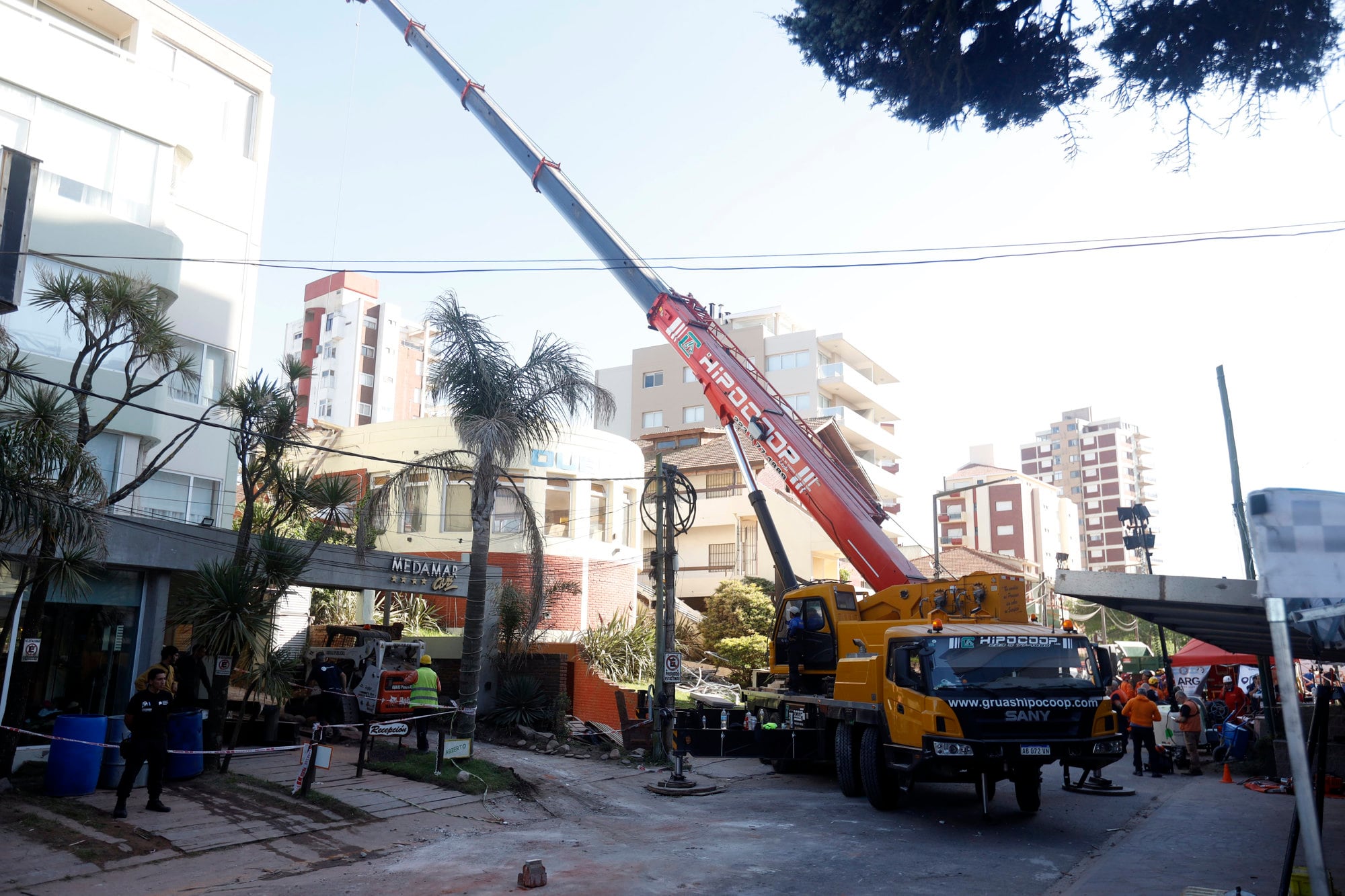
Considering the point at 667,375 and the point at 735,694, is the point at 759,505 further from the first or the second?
the point at 667,375

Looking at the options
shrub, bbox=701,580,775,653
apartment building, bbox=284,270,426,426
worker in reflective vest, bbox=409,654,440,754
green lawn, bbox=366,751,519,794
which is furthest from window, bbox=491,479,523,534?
apartment building, bbox=284,270,426,426

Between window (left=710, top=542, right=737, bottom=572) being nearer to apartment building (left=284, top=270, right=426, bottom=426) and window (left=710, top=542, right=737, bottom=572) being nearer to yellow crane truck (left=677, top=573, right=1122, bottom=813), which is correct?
yellow crane truck (left=677, top=573, right=1122, bottom=813)

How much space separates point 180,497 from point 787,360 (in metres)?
41.3

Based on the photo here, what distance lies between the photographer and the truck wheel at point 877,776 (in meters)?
12.8

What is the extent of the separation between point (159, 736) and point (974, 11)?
38.0ft

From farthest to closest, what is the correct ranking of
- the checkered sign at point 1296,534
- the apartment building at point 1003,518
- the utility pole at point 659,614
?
the apartment building at point 1003,518, the utility pole at point 659,614, the checkered sign at point 1296,534

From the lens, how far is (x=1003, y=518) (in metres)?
86.6

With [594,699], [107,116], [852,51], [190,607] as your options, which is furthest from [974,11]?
[594,699]

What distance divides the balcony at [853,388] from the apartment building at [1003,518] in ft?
83.6

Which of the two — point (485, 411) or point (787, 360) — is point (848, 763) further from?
point (787, 360)

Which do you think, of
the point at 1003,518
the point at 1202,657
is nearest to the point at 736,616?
the point at 1202,657

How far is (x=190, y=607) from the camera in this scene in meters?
13.4

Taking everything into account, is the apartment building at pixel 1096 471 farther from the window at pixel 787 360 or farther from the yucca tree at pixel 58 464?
the yucca tree at pixel 58 464

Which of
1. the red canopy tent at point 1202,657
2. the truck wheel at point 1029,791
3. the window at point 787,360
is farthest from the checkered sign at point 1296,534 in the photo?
the window at point 787,360
